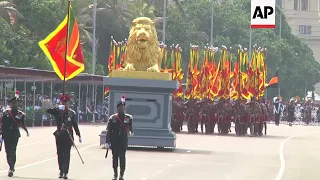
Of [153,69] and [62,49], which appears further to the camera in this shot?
[153,69]

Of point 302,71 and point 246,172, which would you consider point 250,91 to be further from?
point 302,71

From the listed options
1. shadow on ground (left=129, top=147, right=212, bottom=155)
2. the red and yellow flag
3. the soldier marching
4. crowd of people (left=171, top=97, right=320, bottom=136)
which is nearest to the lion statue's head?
the red and yellow flag

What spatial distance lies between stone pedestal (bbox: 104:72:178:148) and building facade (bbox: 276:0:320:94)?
10821cm

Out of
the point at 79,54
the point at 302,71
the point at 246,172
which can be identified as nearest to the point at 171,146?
the point at 79,54

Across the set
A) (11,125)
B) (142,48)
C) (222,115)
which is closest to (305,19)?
(222,115)

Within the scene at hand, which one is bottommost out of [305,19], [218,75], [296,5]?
[218,75]

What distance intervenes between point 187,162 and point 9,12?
32.6m

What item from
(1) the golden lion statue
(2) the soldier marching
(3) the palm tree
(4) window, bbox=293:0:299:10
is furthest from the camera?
(4) window, bbox=293:0:299:10

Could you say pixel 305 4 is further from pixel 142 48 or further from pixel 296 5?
pixel 142 48

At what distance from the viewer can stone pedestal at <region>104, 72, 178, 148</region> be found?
34.1 meters

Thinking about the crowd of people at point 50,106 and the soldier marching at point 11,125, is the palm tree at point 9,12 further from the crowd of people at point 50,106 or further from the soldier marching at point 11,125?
the soldier marching at point 11,125

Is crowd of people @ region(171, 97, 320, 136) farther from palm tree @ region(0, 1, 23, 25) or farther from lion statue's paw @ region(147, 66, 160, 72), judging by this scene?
lion statue's paw @ region(147, 66, 160, 72)

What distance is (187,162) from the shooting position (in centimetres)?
2975

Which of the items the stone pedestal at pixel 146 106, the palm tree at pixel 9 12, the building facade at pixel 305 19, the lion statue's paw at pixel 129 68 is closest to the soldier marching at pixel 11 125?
the stone pedestal at pixel 146 106
